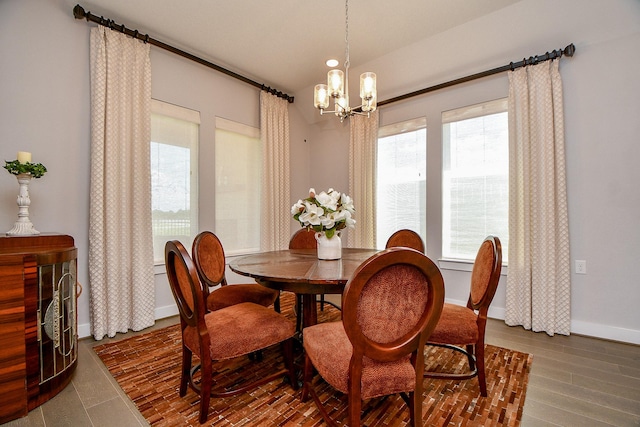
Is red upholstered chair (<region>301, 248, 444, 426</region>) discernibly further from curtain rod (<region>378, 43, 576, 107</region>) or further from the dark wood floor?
curtain rod (<region>378, 43, 576, 107</region>)

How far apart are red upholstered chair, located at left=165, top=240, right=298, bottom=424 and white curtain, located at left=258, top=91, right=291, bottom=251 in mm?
2286

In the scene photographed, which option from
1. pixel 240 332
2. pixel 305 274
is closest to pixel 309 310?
pixel 305 274

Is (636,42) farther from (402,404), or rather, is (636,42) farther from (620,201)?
(402,404)

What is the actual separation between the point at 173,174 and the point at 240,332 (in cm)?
228

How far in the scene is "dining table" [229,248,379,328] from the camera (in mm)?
1531

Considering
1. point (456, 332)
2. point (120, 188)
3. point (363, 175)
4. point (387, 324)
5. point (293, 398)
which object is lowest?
point (293, 398)

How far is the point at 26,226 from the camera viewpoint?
78.6 inches

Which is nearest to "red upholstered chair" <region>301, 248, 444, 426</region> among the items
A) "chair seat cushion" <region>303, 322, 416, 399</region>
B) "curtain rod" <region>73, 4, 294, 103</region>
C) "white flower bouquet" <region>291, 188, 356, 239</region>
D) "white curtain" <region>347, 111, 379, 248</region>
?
"chair seat cushion" <region>303, 322, 416, 399</region>

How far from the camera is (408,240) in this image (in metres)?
2.65

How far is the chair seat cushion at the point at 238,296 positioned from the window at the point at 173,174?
1.16 m

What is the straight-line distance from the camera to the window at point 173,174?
3047mm

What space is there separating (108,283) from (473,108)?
3.97m

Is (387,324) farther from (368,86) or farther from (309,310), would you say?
(368,86)

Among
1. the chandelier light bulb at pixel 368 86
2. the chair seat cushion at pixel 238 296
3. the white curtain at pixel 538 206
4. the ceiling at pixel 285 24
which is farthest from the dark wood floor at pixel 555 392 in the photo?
the ceiling at pixel 285 24
